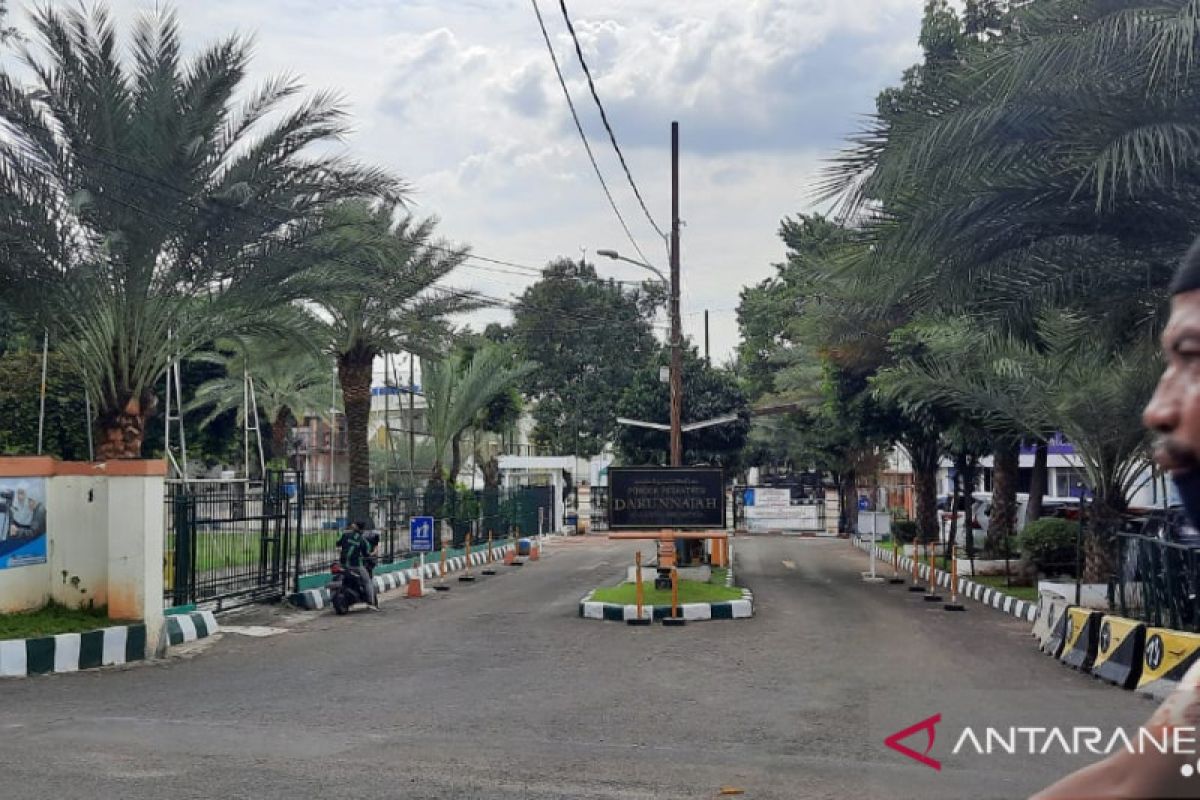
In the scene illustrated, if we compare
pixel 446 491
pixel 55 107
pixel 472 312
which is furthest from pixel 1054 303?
pixel 446 491

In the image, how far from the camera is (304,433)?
70500mm

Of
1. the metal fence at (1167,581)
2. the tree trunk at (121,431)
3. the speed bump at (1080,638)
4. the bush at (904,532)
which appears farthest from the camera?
the bush at (904,532)

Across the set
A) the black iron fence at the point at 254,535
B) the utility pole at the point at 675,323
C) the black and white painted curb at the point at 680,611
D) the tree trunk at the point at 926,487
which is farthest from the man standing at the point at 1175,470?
the tree trunk at the point at 926,487

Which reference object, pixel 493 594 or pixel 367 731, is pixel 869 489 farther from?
pixel 367 731

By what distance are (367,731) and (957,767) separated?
3987 mm

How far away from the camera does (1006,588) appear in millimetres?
19859

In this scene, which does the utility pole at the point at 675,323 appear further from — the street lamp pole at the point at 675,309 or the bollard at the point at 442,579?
the bollard at the point at 442,579

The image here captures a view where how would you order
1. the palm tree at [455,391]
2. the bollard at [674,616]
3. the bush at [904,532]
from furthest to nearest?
1. the palm tree at [455,391]
2. the bush at [904,532]
3. the bollard at [674,616]

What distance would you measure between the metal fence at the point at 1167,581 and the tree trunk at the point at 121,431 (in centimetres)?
1161

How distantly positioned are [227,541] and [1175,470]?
16.6 meters

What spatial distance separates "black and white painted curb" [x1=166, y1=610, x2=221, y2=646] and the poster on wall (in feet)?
5.30

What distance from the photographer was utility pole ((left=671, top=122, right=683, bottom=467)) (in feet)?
79.3

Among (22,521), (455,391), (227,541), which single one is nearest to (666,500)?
(227,541)

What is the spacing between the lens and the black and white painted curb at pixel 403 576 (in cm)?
1844
